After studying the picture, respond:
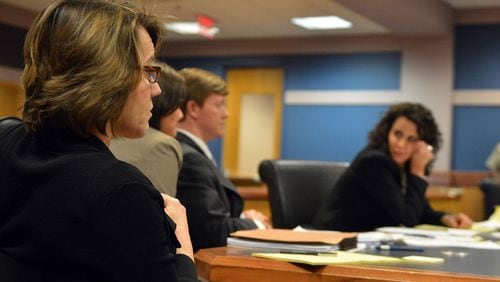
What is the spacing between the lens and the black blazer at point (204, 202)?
6.74ft

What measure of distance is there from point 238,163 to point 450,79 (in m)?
3.15

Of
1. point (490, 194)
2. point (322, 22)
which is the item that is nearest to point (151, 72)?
point (490, 194)

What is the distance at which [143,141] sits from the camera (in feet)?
6.51

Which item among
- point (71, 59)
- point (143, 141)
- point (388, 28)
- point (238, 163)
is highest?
point (388, 28)

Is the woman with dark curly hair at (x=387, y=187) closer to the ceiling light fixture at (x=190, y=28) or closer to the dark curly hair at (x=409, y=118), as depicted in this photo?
the dark curly hair at (x=409, y=118)

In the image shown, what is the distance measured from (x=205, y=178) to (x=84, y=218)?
115 centimetres

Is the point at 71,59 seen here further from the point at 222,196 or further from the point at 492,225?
the point at 492,225

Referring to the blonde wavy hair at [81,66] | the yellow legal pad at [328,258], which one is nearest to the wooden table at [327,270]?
the yellow legal pad at [328,258]

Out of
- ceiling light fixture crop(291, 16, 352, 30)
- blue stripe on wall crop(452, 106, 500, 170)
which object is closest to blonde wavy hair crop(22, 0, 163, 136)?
ceiling light fixture crop(291, 16, 352, 30)

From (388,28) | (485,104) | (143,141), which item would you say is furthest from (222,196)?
(485,104)

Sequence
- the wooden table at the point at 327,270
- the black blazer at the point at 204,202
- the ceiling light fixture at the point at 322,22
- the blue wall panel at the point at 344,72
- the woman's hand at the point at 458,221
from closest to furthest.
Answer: the wooden table at the point at 327,270
the black blazer at the point at 204,202
the woman's hand at the point at 458,221
the ceiling light fixture at the point at 322,22
the blue wall panel at the point at 344,72

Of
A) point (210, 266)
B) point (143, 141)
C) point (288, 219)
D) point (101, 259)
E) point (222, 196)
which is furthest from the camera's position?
point (288, 219)

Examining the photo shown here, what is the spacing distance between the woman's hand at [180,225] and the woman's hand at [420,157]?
2.14m

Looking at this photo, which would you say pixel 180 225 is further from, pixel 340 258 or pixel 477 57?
pixel 477 57
